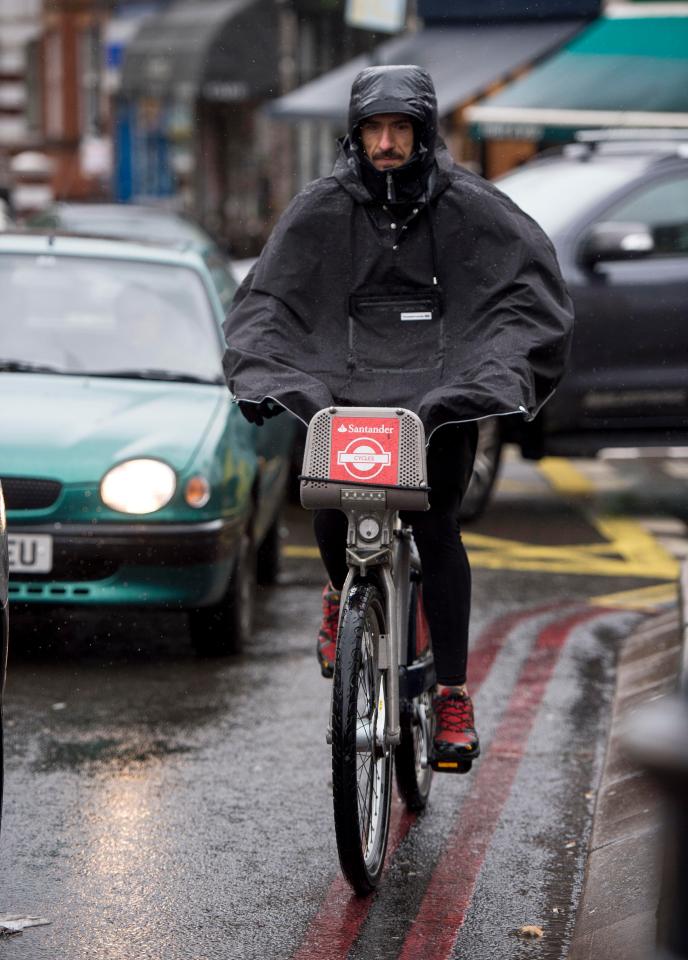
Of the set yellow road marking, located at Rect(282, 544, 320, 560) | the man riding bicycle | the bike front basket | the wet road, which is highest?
the man riding bicycle

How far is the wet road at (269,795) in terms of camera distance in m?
4.39

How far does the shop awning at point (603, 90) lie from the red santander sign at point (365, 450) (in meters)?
17.2

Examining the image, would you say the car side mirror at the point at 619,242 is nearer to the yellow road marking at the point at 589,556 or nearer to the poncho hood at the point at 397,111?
the yellow road marking at the point at 589,556

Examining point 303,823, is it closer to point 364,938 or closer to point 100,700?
point 364,938

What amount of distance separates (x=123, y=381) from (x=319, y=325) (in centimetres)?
284

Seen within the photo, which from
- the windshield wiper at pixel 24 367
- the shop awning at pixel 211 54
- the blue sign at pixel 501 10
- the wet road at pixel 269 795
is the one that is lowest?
the shop awning at pixel 211 54

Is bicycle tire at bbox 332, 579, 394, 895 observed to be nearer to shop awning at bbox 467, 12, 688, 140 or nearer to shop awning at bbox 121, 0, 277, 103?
shop awning at bbox 467, 12, 688, 140

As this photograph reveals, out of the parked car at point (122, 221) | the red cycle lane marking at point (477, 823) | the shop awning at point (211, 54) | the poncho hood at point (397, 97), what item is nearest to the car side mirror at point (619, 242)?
the red cycle lane marking at point (477, 823)

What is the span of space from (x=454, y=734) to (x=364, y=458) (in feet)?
2.96

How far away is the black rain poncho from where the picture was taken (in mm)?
4695

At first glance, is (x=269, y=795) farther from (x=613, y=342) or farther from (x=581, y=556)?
(x=613, y=342)

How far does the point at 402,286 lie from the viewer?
4781 millimetres

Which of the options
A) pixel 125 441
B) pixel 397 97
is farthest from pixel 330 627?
pixel 125 441

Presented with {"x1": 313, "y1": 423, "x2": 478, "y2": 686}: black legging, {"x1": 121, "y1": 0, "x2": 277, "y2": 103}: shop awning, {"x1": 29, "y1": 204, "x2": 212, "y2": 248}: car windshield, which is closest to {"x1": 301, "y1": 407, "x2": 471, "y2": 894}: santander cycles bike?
{"x1": 313, "y1": 423, "x2": 478, "y2": 686}: black legging
